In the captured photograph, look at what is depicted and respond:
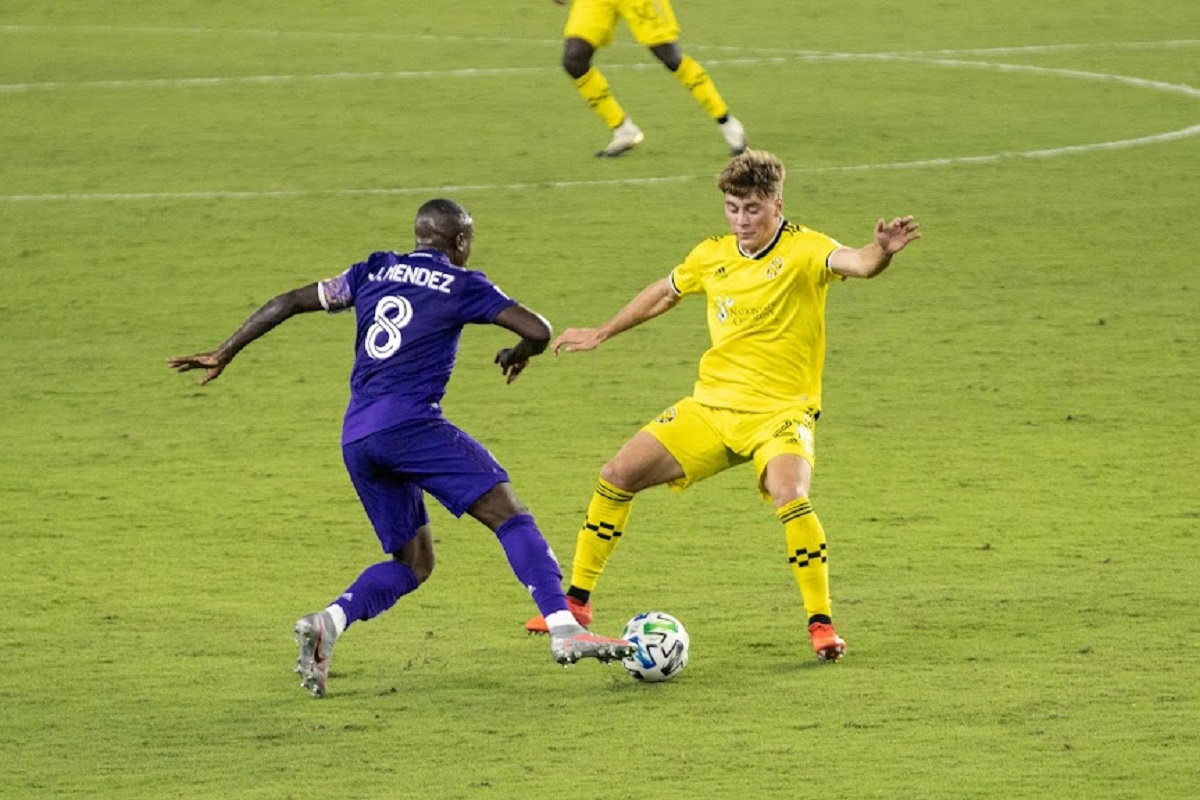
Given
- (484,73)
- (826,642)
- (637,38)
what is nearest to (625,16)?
(637,38)

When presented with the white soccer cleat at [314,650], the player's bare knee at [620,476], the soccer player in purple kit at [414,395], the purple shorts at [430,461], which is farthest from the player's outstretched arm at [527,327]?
the white soccer cleat at [314,650]

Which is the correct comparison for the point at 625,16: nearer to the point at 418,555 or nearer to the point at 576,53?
the point at 576,53

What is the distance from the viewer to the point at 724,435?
8508 mm

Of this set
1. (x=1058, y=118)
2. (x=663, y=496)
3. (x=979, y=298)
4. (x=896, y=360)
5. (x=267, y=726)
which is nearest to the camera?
(x=267, y=726)

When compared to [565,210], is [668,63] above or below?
above

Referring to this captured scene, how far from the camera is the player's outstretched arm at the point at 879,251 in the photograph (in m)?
7.89

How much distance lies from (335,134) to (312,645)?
12.3m

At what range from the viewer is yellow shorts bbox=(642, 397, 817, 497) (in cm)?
838

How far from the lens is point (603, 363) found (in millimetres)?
13461

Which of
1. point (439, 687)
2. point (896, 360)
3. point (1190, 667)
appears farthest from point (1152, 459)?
point (439, 687)

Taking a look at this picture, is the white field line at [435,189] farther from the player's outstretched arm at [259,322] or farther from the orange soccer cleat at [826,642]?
the orange soccer cleat at [826,642]

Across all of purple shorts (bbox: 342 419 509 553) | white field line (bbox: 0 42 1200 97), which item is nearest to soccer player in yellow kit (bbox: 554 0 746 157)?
white field line (bbox: 0 42 1200 97)

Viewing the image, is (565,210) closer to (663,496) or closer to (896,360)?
(896,360)

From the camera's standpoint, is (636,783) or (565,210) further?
(565,210)
